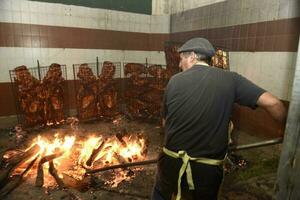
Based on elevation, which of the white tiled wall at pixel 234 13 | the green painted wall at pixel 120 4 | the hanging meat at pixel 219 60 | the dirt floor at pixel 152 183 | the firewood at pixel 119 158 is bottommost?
the dirt floor at pixel 152 183

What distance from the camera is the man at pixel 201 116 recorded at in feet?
8.77

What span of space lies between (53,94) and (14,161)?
3177 millimetres

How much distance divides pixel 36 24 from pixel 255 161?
7.90 meters

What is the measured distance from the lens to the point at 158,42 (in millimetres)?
10688

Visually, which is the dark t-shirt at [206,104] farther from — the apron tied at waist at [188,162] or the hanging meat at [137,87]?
the hanging meat at [137,87]

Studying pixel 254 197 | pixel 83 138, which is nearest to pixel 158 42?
pixel 83 138

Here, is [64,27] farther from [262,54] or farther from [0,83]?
[262,54]

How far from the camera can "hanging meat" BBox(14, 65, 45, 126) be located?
292 inches

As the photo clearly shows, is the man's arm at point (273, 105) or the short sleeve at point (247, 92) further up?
the short sleeve at point (247, 92)

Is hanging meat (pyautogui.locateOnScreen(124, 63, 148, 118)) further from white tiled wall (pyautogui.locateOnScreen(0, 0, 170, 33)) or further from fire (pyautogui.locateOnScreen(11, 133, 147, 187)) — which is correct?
fire (pyautogui.locateOnScreen(11, 133, 147, 187))

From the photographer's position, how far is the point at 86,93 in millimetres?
8508

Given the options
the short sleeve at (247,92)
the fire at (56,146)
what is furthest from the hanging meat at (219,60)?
the fire at (56,146)

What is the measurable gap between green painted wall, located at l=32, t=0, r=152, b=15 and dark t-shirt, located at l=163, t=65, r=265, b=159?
24.4 feet

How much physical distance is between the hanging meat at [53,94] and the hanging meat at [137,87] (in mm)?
2330
